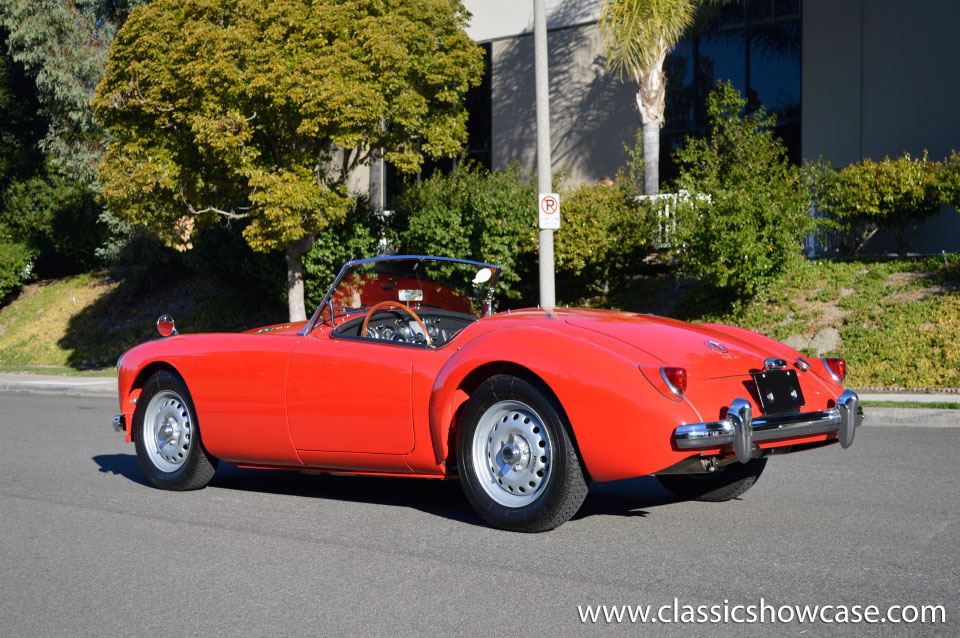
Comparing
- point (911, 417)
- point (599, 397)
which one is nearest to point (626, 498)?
point (599, 397)

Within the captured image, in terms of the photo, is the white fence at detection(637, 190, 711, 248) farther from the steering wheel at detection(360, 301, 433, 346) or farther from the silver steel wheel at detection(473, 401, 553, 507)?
the silver steel wheel at detection(473, 401, 553, 507)

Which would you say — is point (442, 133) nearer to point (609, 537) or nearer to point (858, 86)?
point (858, 86)

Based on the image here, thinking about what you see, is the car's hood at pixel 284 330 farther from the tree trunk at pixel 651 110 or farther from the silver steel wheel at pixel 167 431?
the tree trunk at pixel 651 110

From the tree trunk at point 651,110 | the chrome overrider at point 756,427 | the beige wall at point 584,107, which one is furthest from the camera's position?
the beige wall at point 584,107

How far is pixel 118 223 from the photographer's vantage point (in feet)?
91.8

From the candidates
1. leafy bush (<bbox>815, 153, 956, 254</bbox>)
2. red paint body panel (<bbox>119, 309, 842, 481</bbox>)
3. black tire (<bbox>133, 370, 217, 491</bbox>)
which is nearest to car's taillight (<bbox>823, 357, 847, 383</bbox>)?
red paint body panel (<bbox>119, 309, 842, 481</bbox>)

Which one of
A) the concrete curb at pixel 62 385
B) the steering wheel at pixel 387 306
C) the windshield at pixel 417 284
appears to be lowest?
the concrete curb at pixel 62 385

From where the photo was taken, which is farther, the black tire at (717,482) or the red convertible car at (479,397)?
the black tire at (717,482)

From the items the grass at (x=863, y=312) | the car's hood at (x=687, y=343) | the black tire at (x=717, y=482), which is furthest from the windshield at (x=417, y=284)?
the grass at (x=863, y=312)

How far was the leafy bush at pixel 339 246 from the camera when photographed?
20047 millimetres

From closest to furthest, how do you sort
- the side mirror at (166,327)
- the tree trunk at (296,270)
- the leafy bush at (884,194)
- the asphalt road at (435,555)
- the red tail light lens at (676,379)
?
the asphalt road at (435,555) → the red tail light lens at (676,379) → the side mirror at (166,327) → the leafy bush at (884,194) → the tree trunk at (296,270)

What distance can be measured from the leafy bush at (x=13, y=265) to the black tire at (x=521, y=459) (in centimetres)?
2996

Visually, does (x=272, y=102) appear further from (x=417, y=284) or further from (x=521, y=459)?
(x=521, y=459)

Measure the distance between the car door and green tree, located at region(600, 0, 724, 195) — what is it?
14.0 meters
